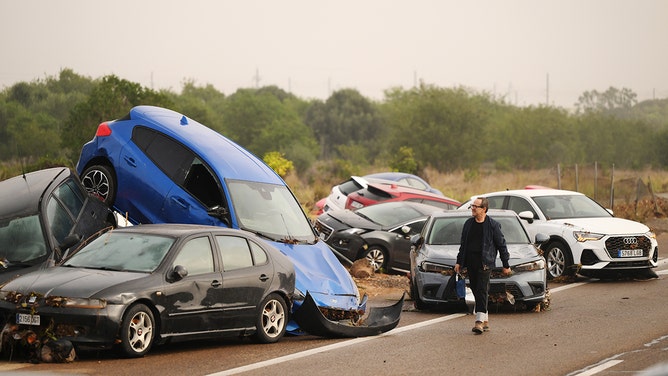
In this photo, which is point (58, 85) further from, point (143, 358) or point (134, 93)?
point (143, 358)

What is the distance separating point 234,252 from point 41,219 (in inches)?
92.1

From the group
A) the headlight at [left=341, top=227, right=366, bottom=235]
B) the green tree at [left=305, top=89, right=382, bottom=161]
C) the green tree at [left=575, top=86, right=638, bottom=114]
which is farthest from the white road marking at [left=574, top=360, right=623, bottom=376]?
the green tree at [left=575, top=86, right=638, bottom=114]

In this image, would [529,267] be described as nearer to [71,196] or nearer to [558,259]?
[558,259]

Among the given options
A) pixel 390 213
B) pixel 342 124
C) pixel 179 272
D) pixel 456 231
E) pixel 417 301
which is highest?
pixel 342 124

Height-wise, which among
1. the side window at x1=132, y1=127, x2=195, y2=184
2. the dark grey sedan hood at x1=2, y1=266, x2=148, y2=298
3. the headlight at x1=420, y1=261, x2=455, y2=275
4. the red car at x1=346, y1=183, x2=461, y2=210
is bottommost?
the headlight at x1=420, y1=261, x2=455, y2=275

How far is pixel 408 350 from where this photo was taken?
514 inches

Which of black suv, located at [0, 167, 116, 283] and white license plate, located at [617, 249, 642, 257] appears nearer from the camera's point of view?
black suv, located at [0, 167, 116, 283]

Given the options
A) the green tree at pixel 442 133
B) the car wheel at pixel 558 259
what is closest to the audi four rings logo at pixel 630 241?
the car wheel at pixel 558 259

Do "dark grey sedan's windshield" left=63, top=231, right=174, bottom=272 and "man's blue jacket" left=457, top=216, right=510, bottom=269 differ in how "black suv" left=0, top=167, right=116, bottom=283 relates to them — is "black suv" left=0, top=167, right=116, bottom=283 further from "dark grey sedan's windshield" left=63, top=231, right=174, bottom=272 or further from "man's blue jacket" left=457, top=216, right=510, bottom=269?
"man's blue jacket" left=457, top=216, right=510, bottom=269

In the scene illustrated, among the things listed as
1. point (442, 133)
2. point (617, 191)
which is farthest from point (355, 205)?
point (442, 133)

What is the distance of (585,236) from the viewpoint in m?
21.8

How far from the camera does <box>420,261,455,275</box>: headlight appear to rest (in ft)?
56.2

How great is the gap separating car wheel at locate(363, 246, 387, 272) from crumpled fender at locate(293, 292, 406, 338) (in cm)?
839

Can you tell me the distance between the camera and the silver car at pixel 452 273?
17.0m
